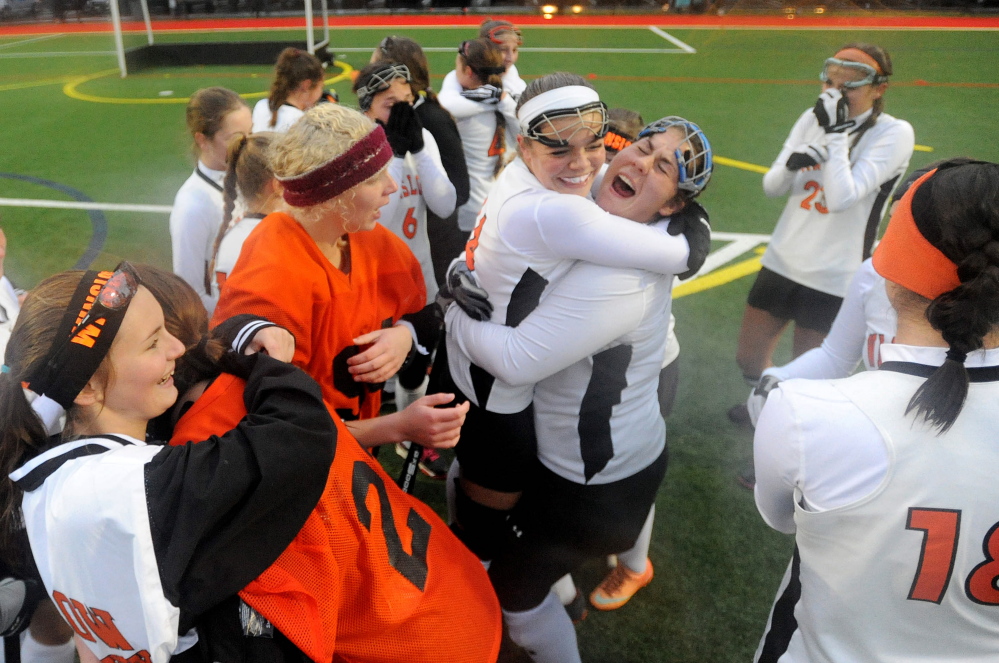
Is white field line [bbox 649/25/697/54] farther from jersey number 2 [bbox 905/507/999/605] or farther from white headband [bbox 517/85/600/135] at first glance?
jersey number 2 [bbox 905/507/999/605]

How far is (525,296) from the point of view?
202 cm

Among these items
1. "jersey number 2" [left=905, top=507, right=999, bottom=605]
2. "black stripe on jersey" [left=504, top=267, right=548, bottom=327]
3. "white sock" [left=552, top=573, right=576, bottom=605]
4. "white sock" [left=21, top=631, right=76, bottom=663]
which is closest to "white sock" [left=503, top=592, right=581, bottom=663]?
"white sock" [left=552, top=573, right=576, bottom=605]

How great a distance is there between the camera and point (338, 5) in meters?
23.7

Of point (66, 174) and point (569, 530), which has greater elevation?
point (569, 530)

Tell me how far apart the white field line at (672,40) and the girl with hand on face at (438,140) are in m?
15.1

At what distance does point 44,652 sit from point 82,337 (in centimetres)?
139

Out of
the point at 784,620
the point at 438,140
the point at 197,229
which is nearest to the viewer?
the point at 784,620

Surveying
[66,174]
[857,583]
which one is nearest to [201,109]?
[857,583]

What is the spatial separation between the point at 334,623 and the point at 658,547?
229cm

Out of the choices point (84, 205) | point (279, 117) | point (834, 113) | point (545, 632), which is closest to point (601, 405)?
point (545, 632)

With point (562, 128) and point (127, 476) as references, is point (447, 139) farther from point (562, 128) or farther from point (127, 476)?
point (127, 476)

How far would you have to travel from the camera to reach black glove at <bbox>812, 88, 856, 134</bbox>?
345cm

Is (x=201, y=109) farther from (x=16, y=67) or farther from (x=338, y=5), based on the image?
(x=338, y=5)

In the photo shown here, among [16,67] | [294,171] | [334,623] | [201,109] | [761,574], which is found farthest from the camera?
[16,67]
